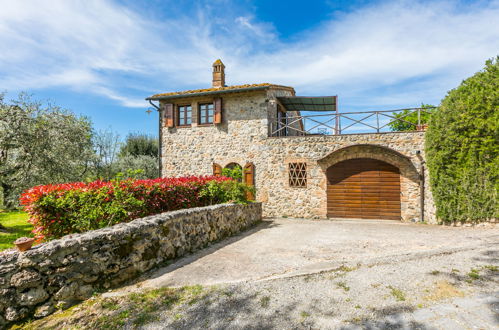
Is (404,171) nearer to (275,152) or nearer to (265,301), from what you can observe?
(275,152)

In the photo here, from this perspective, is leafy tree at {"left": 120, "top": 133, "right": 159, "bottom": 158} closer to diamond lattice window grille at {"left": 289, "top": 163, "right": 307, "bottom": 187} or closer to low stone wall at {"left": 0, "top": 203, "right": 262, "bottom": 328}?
diamond lattice window grille at {"left": 289, "top": 163, "right": 307, "bottom": 187}

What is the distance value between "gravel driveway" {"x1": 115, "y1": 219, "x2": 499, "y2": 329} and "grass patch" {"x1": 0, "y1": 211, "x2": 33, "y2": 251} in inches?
199

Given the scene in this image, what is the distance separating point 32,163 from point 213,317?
369 inches

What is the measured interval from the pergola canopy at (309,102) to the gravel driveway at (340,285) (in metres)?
7.88

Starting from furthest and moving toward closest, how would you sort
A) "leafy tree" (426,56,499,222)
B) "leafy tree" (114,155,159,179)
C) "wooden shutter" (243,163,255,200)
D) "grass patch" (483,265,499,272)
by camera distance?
"leafy tree" (114,155,159,179), "wooden shutter" (243,163,255,200), "leafy tree" (426,56,499,222), "grass patch" (483,265,499,272)

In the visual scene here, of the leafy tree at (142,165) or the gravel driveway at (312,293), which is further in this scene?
the leafy tree at (142,165)

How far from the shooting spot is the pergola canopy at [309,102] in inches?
464

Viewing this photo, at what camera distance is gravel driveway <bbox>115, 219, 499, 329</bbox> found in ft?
8.42

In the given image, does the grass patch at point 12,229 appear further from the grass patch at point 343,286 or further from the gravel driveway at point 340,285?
the grass patch at point 343,286

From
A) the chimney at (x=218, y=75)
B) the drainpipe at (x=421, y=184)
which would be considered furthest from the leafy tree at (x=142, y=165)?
the drainpipe at (x=421, y=184)

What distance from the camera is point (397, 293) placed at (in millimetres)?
2979

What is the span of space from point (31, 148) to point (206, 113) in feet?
21.1

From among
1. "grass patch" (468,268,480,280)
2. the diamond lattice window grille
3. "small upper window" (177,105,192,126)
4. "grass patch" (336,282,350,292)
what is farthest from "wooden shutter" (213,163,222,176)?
"grass patch" (468,268,480,280)

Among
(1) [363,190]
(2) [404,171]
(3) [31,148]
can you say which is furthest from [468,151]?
(3) [31,148]
